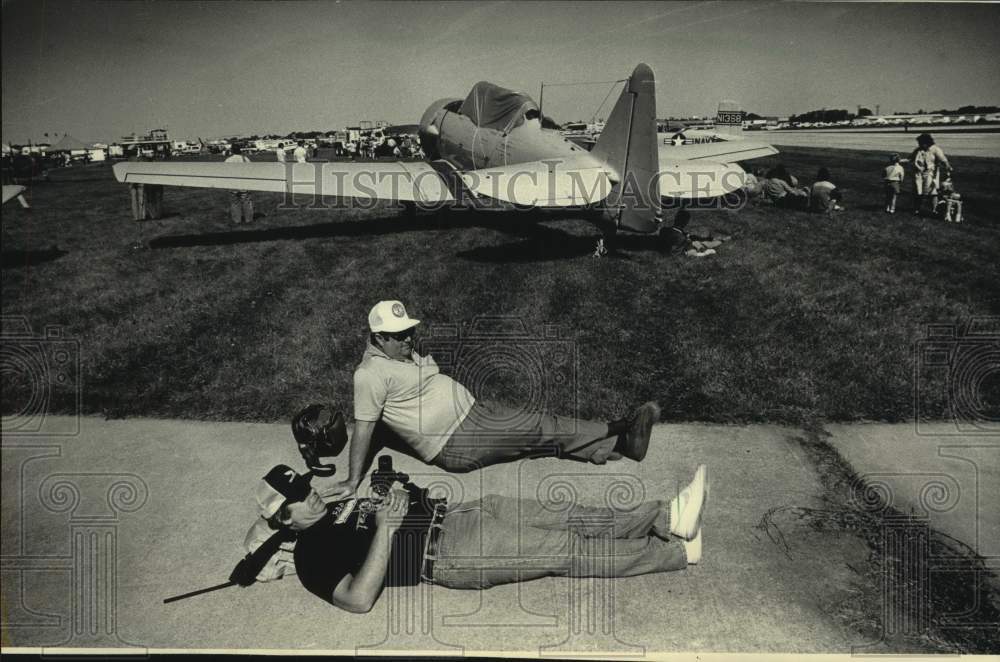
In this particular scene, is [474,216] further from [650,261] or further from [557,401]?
[557,401]

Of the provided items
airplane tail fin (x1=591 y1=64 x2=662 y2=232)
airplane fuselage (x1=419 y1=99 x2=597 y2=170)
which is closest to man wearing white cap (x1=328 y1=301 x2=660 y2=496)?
airplane tail fin (x1=591 y1=64 x2=662 y2=232)

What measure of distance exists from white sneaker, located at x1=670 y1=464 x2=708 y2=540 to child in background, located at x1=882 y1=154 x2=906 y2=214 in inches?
480

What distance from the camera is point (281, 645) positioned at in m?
2.70

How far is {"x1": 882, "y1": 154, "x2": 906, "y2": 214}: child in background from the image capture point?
1152 centimetres

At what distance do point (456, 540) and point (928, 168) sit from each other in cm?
1362

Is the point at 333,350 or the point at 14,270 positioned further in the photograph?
the point at 14,270

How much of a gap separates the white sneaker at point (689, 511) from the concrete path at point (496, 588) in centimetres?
24

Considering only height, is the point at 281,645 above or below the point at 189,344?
below

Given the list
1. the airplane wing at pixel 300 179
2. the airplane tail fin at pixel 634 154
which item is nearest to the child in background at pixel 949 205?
the airplane tail fin at pixel 634 154

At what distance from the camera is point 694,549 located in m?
3.00

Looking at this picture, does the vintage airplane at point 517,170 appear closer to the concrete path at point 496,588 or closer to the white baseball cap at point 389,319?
the concrete path at point 496,588

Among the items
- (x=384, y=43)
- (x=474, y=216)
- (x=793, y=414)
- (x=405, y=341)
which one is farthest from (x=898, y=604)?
(x=474, y=216)

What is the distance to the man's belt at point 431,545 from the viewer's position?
286 cm

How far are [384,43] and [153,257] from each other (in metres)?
7.67
